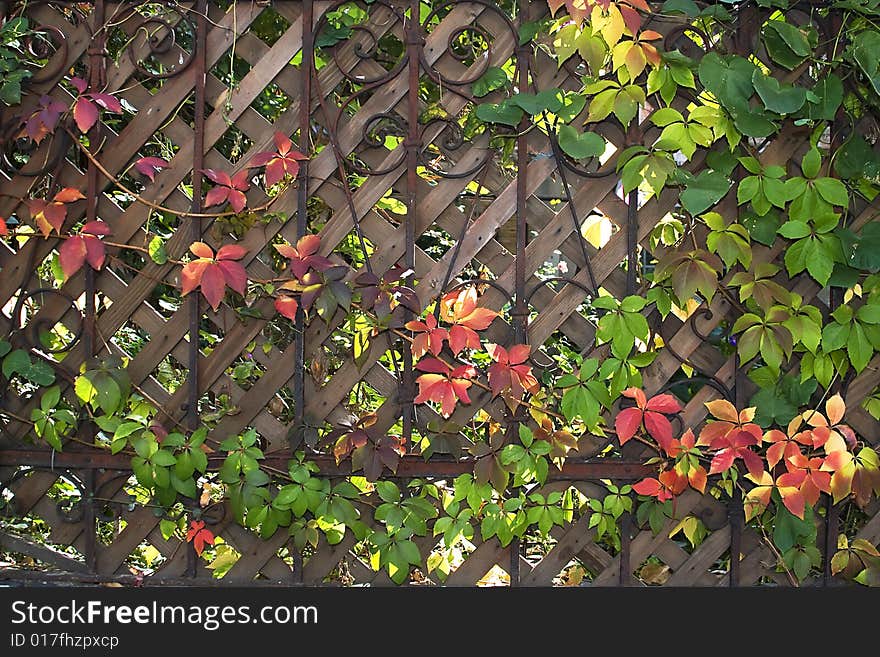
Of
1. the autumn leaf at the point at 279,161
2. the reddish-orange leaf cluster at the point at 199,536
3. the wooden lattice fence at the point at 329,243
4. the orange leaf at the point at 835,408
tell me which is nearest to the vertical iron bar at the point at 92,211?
the wooden lattice fence at the point at 329,243

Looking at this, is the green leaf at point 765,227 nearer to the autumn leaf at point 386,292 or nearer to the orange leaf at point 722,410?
the orange leaf at point 722,410

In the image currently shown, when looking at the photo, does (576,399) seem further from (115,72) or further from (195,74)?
(115,72)

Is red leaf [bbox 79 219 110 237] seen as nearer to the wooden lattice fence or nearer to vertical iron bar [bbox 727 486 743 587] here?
the wooden lattice fence

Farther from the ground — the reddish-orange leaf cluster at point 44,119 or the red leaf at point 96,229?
the reddish-orange leaf cluster at point 44,119

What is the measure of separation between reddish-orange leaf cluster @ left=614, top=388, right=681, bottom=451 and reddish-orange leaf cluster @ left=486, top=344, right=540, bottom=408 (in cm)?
23

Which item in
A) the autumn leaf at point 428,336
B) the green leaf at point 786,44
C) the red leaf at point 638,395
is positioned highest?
the green leaf at point 786,44

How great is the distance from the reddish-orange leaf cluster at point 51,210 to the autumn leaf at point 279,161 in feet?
1.35

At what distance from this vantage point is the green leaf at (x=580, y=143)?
1.78 meters

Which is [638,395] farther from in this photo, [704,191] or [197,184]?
[197,184]

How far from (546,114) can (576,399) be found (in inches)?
25.4

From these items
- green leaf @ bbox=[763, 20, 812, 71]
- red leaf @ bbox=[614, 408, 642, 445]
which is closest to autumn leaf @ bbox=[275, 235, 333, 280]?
red leaf @ bbox=[614, 408, 642, 445]

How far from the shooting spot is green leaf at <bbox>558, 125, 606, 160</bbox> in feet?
5.85

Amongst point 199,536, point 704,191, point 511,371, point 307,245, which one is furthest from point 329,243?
point 704,191

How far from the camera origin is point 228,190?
5.90 ft
